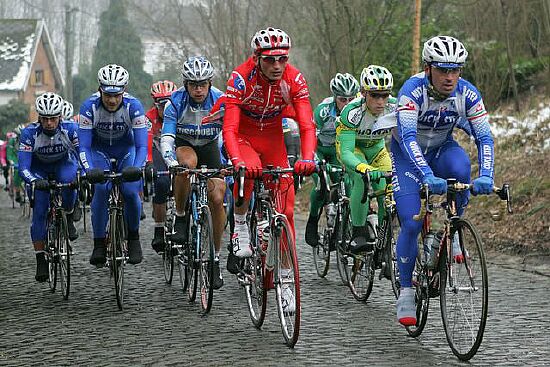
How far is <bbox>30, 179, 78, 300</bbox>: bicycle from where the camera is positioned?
10914 mm

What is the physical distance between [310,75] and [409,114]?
875 inches

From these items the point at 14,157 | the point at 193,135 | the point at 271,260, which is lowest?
the point at 271,260

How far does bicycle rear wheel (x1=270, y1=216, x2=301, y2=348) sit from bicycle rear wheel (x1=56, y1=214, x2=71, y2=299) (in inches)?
125

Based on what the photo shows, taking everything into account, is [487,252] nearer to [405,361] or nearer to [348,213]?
[348,213]

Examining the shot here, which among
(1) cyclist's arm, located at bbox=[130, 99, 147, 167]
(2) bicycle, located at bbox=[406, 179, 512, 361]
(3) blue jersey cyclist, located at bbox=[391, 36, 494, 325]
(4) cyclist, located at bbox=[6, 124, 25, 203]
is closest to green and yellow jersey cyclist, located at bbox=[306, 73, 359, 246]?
(1) cyclist's arm, located at bbox=[130, 99, 147, 167]

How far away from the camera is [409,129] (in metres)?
7.82

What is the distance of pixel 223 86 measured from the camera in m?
32.8

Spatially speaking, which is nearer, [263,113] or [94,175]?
[263,113]

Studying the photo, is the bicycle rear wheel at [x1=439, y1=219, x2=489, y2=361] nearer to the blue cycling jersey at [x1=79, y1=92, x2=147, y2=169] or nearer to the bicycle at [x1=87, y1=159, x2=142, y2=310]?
the bicycle at [x1=87, y1=159, x2=142, y2=310]

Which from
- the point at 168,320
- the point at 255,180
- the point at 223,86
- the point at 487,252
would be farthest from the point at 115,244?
the point at 223,86

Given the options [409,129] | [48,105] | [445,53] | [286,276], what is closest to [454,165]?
[409,129]

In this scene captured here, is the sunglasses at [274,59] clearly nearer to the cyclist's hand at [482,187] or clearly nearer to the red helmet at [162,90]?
the cyclist's hand at [482,187]

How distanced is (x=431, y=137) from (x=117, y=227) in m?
3.37

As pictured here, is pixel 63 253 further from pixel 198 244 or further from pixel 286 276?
pixel 286 276
